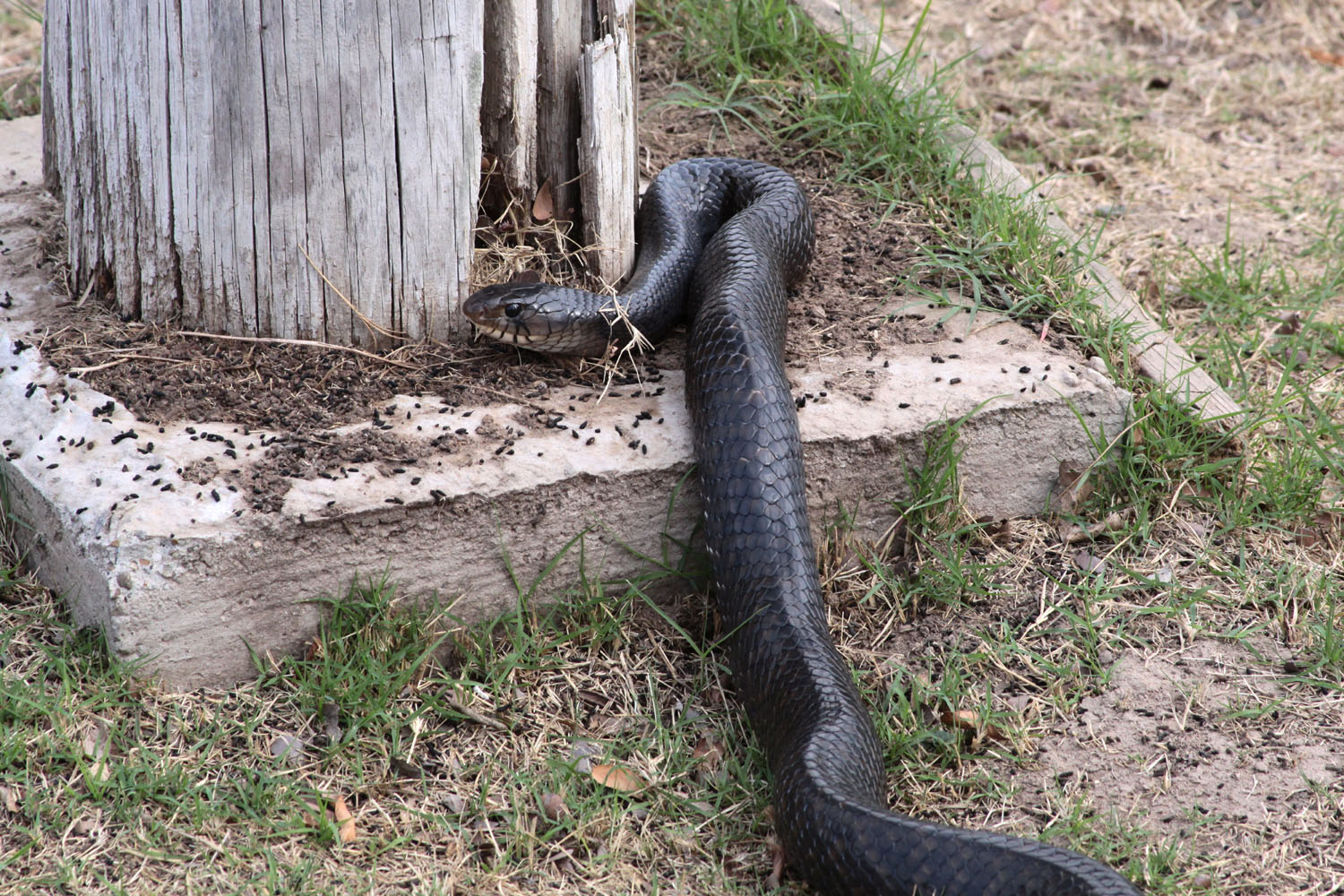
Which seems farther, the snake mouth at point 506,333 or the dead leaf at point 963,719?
the snake mouth at point 506,333

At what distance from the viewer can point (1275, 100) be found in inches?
243

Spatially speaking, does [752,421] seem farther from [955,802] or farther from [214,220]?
[214,220]

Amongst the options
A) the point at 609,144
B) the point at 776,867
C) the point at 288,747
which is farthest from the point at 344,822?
the point at 609,144

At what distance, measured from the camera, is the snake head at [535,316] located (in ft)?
11.4

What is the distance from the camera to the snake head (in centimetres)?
348

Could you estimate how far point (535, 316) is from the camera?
350cm

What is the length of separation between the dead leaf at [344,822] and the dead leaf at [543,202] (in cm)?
191

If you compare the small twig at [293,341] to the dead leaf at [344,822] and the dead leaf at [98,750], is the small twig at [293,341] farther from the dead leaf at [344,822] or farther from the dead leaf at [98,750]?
the dead leaf at [344,822]

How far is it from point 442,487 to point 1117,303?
7.93 ft

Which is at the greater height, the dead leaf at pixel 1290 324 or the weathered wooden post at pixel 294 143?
the weathered wooden post at pixel 294 143

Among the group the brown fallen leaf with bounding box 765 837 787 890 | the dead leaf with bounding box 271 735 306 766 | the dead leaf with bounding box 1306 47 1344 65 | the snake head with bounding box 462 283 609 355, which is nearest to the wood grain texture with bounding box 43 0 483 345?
the snake head with bounding box 462 283 609 355

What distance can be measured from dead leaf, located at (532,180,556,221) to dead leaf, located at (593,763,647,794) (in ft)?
5.90

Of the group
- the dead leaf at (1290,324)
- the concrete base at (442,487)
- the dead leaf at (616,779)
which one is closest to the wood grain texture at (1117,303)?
the concrete base at (442,487)

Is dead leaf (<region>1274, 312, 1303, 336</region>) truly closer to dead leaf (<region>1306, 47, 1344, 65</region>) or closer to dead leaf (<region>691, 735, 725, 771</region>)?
dead leaf (<region>1306, 47, 1344, 65</region>)
